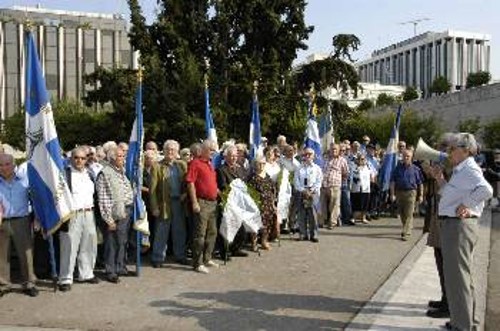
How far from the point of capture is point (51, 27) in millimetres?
92375

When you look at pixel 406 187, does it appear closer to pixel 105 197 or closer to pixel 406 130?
pixel 105 197

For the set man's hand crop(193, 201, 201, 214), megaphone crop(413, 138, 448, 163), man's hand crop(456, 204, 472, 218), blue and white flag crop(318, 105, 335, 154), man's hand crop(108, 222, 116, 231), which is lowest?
man's hand crop(108, 222, 116, 231)

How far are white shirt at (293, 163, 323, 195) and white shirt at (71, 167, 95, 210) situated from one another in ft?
16.4

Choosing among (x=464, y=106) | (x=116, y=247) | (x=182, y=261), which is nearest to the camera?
(x=116, y=247)

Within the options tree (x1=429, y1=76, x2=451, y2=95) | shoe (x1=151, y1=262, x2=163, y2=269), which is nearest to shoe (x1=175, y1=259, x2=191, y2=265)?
shoe (x1=151, y1=262, x2=163, y2=269)

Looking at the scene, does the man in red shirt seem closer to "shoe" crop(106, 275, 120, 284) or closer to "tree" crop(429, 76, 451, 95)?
"shoe" crop(106, 275, 120, 284)

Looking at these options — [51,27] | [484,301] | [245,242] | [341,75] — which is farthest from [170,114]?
[51,27]

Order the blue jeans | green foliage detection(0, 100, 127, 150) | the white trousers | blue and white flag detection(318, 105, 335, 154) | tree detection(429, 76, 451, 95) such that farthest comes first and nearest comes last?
tree detection(429, 76, 451, 95) → green foliage detection(0, 100, 127, 150) → blue and white flag detection(318, 105, 335, 154) → the blue jeans → the white trousers

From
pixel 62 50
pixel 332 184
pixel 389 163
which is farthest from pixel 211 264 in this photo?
pixel 62 50

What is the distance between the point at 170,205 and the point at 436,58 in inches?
5321

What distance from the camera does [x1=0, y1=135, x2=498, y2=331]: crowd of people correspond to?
851cm

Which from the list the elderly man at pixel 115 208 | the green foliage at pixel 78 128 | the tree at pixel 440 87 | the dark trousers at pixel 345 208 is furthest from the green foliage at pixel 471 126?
the elderly man at pixel 115 208

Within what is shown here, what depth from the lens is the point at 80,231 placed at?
8953 millimetres

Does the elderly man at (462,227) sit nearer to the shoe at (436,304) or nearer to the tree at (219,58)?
the shoe at (436,304)
